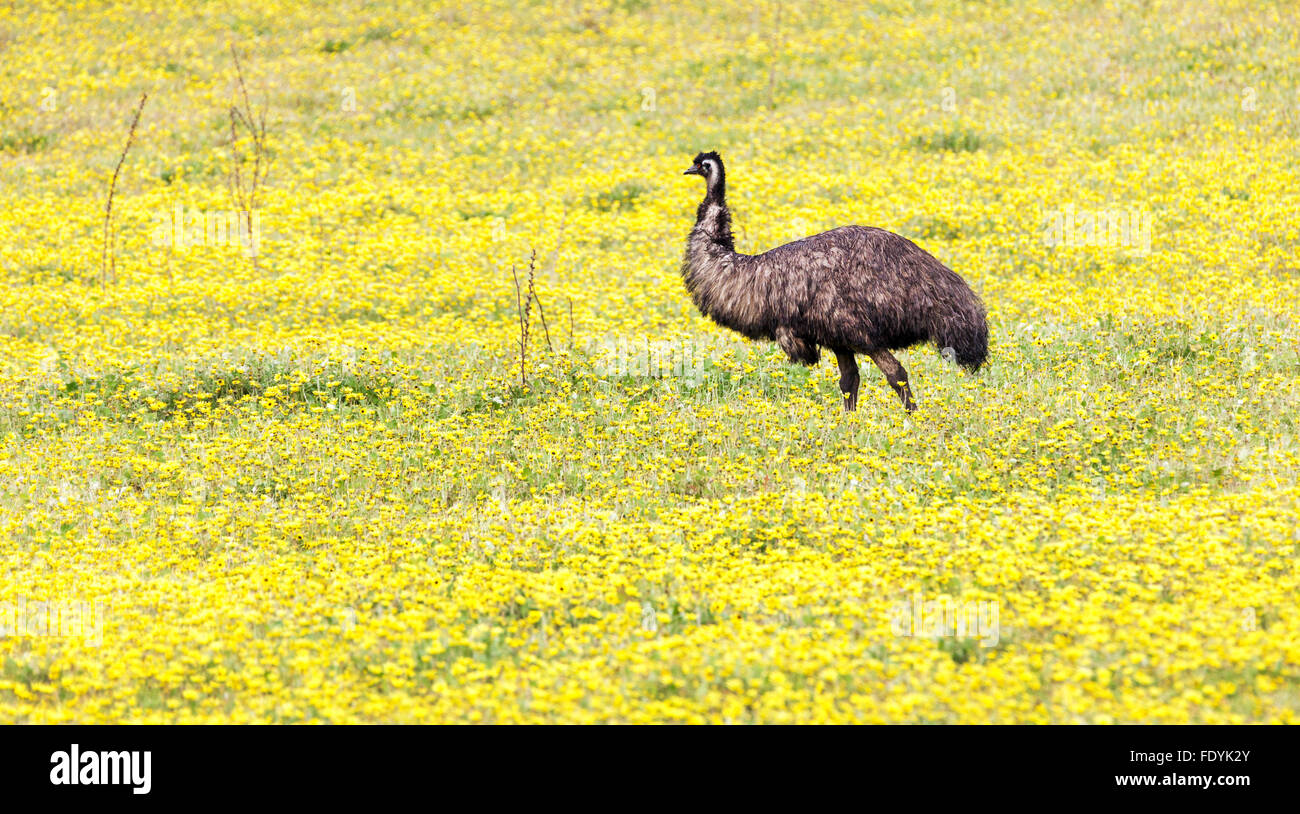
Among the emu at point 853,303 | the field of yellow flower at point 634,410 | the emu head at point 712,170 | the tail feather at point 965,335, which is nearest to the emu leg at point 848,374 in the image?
Result: the emu at point 853,303

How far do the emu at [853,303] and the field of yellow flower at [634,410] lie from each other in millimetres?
472

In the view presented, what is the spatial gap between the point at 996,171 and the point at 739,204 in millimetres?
4016

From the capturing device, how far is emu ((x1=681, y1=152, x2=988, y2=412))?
10.4m

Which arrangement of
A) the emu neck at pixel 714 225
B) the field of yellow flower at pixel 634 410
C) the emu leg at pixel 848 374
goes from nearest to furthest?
1. the field of yellow flower at pixel 634 410
2. the emu leg at pixel 848 374
3. the emu neck at pixel 714 225

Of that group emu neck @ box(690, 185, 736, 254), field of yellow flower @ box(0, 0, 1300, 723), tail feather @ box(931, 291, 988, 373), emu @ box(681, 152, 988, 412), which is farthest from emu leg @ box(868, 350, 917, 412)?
emu neck @ box(690, 185, 736, 254)

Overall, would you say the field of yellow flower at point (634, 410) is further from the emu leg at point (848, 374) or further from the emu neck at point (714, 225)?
the emu neck at point (714, 225)

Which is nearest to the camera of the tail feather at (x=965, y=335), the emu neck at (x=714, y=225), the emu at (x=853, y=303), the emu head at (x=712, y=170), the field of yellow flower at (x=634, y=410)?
the field of yellow flower at (x=634, y=410)

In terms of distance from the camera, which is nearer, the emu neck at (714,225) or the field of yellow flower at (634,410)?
the field of yellow flower at (634,410)

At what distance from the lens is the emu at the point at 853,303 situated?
1036cm

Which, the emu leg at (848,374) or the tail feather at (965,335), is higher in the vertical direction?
the tail feather at (965,335)

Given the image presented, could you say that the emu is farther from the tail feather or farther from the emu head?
the emu head

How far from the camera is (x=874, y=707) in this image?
213 inches

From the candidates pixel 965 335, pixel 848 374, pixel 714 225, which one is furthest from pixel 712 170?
pixel 965 335

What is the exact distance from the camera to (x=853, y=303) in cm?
1033
